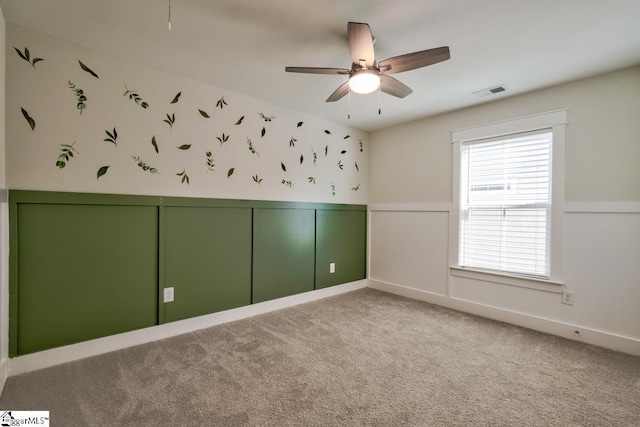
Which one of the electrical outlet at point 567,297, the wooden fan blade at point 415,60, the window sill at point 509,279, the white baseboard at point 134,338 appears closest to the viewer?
the wooden fan blade at point 415,60

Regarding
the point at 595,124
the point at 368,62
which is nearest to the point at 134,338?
Result: the point at 368,62

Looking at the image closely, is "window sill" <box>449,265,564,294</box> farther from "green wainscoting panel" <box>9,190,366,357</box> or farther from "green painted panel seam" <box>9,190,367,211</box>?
"green painted panel seam" <box>9,190,367,211</box>

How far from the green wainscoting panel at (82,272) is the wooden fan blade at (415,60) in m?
2.13

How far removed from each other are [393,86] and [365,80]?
0.39 metres

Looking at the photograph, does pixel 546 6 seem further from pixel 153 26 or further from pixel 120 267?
pixel 120 267

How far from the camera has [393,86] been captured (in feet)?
7.02

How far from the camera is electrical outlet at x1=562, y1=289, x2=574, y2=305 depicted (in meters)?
2.55

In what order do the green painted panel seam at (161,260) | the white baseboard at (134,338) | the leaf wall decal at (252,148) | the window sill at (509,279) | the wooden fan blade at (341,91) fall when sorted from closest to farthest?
the white baseboard at (134,338), the wooden fan blade at (341,91), the green painted panel seam at (161,260), the window sill at (509,279), the leaf wall decal at (252,148)

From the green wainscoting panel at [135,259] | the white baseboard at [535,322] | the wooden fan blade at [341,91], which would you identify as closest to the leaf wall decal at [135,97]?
the green wainscoting panel at [135,259]

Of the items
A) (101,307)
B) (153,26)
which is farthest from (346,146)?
(101,307)

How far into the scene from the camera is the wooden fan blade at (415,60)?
1.66m

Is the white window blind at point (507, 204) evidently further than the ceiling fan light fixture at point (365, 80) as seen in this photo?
Yes

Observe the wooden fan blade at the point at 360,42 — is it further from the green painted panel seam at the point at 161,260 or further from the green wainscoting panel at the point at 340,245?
the green wainscoting panel at the point at 340,245

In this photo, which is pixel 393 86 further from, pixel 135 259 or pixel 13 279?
pixel 13 279
